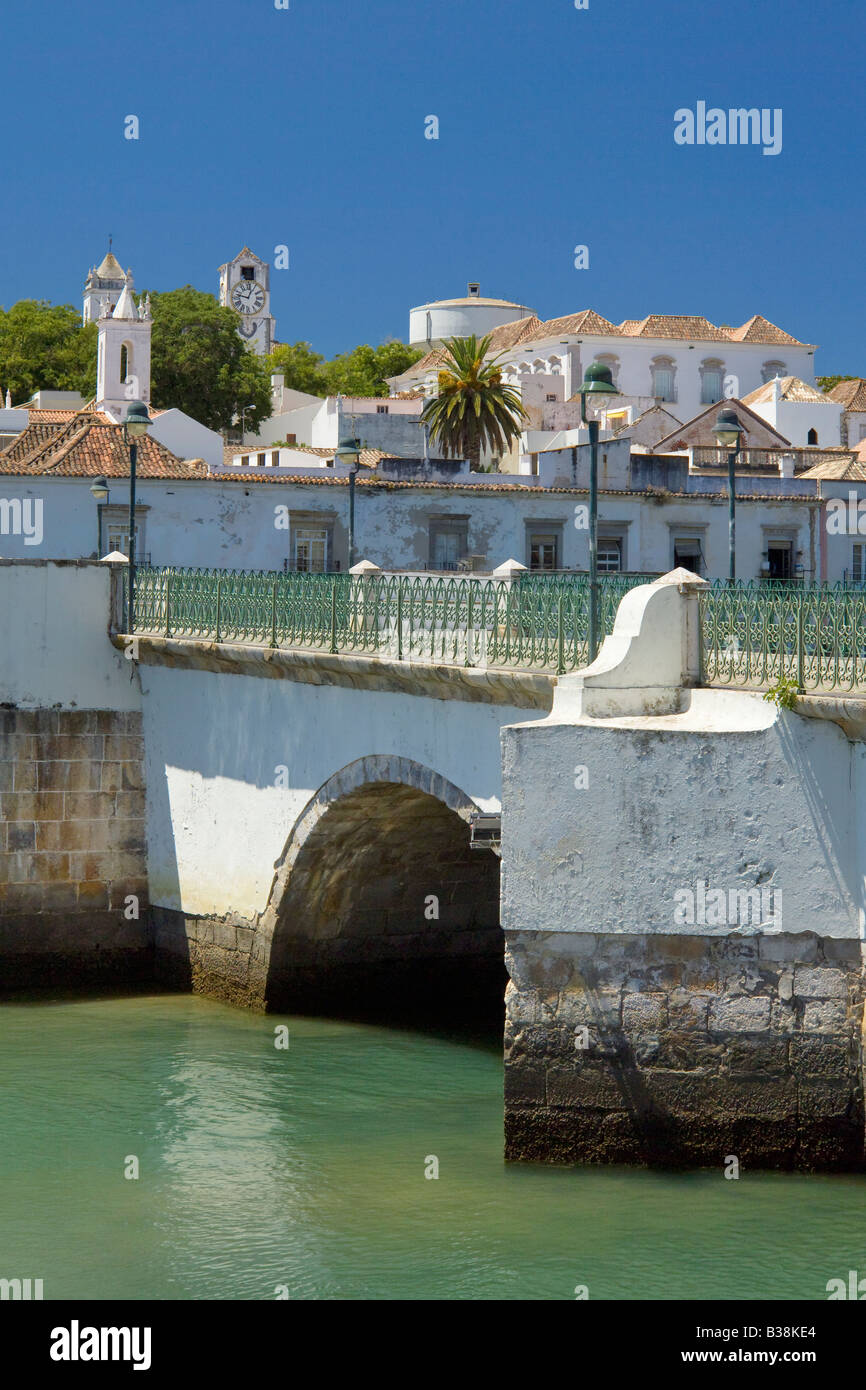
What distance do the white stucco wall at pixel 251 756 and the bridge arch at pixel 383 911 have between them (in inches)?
10.3

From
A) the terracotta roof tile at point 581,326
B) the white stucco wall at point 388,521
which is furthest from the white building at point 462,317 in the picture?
the white stucco wall at point 388,521

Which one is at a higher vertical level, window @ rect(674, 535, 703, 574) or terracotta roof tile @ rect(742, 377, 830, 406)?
terracotta roof tile @ rect(742, 377, 830, 406)

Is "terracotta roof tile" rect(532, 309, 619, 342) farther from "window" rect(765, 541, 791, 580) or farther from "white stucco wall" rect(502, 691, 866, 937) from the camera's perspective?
"white stucco wall" rect(502, 691, 866, 937)

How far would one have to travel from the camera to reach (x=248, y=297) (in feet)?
361

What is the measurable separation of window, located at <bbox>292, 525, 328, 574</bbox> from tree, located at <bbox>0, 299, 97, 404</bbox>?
3547 centimetres

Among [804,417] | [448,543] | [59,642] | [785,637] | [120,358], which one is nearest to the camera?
[785,637]

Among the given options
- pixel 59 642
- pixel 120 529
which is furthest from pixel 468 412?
pixel 59 642

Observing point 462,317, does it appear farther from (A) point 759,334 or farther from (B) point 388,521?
(B) point 388,521

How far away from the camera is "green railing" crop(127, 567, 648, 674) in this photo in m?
14.3

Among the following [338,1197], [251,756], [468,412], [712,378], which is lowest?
[338,1197]

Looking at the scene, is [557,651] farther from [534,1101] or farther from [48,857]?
[48,857]

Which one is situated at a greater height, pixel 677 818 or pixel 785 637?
pixel 785 637

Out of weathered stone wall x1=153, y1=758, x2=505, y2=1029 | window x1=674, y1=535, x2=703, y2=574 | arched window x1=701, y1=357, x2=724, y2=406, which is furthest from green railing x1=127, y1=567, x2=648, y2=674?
arched window x1=701, y1=357, x2=724, y2=406

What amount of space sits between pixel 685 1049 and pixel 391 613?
521 centimetres
